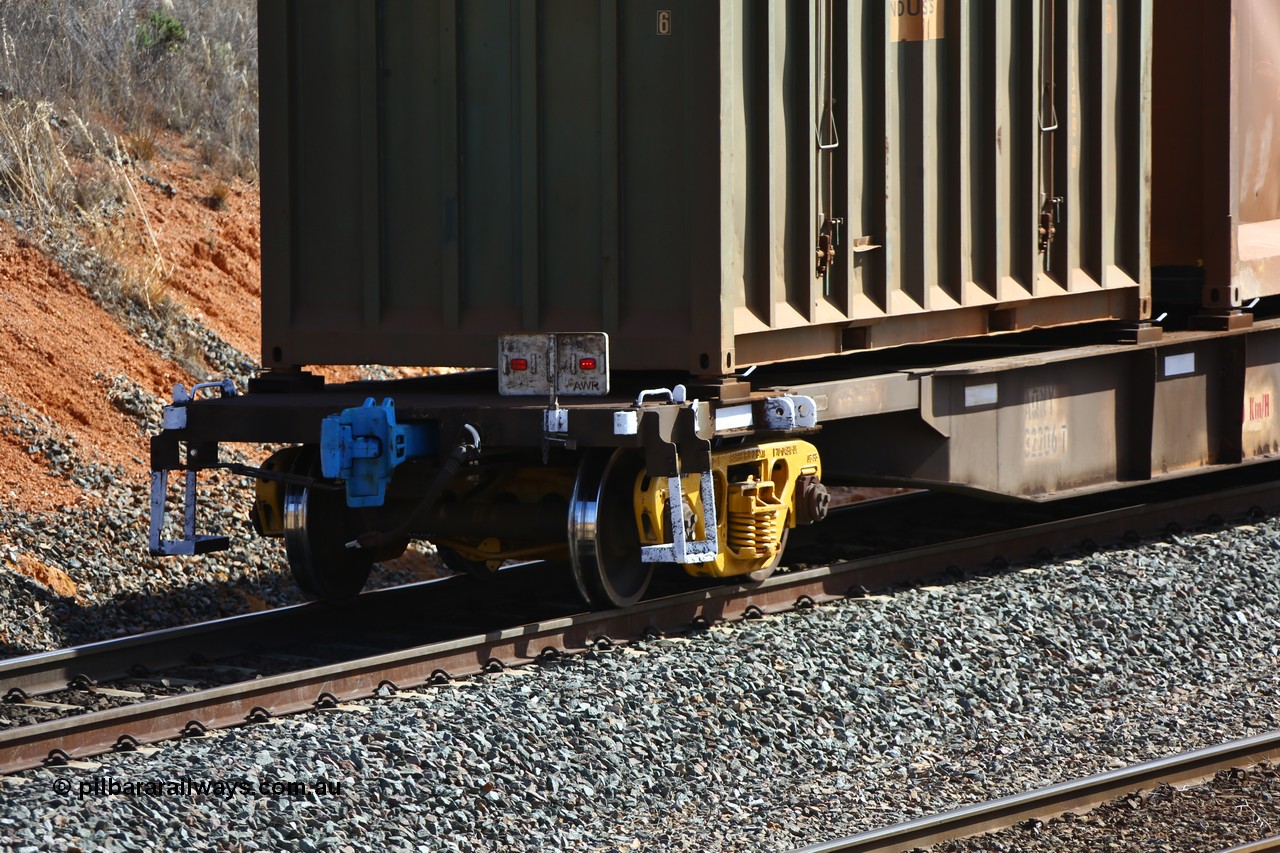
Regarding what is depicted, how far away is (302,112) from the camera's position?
349 inches

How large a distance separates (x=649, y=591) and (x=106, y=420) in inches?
191

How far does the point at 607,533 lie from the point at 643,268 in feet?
4.24

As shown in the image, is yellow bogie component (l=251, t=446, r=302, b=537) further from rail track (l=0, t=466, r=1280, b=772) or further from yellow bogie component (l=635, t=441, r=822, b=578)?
yellow bogie component (l=635, t=441, r=822, b=578)

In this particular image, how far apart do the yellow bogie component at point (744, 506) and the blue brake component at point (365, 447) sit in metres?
1.16

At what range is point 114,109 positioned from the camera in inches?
661

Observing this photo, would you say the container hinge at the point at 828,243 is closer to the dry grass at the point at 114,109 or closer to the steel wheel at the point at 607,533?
the steel wheel at the point at 607,533

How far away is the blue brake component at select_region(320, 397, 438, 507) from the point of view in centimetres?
793

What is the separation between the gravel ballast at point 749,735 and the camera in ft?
19.2

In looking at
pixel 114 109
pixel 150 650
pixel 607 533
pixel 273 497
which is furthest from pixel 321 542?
pixel 114 109

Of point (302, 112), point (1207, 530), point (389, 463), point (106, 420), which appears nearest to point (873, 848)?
point (389, 463)
